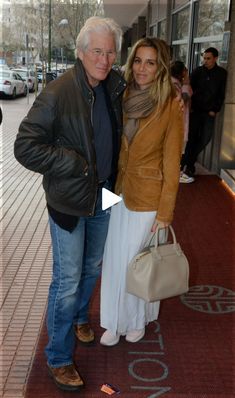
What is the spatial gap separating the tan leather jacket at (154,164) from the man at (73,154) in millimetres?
122

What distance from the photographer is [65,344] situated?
269 centimetres

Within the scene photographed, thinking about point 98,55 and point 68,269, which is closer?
point 98,55

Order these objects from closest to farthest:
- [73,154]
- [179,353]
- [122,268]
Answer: [73,154] → [122,268] → [179,353]

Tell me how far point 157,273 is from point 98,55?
4.10 feet

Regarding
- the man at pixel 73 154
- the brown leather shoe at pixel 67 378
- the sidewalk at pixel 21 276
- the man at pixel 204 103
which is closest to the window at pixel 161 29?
the man at pixel 204 103

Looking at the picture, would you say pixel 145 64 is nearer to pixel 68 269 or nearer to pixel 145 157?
pixel 145 157

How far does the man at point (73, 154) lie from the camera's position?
7.43 ft

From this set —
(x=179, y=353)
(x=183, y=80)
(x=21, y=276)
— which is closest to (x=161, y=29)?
(x=183, y=80)

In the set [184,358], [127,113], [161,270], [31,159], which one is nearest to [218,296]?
[184,358]

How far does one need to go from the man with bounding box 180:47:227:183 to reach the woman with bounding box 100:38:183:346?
16.0 feet

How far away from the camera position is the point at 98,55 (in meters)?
2.36

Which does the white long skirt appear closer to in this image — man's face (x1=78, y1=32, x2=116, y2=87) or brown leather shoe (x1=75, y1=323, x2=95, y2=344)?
brown leather shoe (x1=75, y1=323, x2=95, y2=344)
